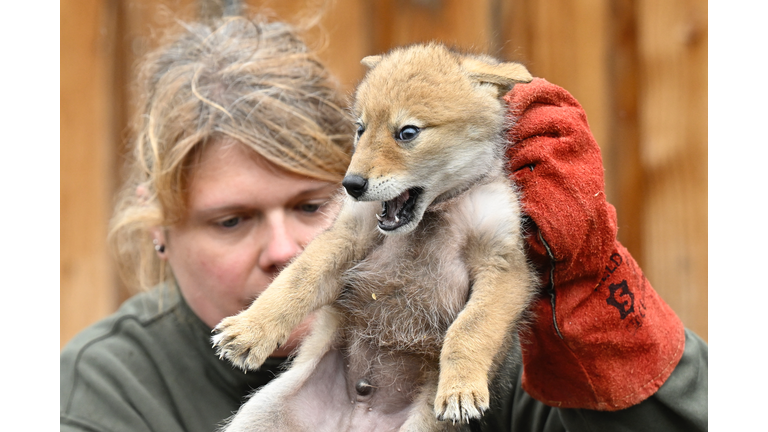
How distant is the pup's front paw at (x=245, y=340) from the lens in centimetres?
168

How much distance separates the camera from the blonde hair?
8.21 feet

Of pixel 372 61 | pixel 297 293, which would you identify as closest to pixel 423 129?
pixel 372 61

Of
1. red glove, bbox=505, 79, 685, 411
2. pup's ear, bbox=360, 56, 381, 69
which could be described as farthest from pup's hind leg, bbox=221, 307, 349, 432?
pup's ear, bbox=360, 56, 381, 69

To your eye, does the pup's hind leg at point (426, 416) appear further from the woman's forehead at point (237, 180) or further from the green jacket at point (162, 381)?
the woman's forehead at point (237, 180)

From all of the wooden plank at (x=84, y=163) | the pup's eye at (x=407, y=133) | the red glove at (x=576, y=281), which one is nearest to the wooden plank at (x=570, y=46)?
the red glove at (x=576, y=281)

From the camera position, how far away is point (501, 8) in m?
3.45

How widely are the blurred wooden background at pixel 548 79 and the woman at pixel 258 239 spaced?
2.32 ft

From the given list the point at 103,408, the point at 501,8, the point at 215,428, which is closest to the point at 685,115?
the point at 501,8

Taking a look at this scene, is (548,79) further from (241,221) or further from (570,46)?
(241,221)

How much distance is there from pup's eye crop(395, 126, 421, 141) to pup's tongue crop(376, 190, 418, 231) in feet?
0.50

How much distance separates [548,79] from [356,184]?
2.10 meters

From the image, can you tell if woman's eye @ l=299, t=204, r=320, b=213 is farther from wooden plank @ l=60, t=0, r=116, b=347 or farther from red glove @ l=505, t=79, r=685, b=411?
wooden plank @ l=60, t=0, r=116, b=347

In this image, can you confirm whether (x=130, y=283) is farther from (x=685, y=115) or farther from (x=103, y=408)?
(x=685, y=115)

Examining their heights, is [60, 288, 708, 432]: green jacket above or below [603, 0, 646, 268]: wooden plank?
below
